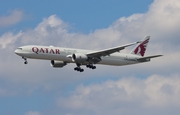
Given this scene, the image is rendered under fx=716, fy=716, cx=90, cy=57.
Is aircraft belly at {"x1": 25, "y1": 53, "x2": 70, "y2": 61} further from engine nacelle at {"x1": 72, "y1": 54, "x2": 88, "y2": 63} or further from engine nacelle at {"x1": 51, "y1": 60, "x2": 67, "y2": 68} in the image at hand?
engine nacelle at {"x1": 51, "y1": 60, "x2": 67, "y2": 68}

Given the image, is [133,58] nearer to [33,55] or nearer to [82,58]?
[82,58]

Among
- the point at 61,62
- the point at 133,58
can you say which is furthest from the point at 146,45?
the point at 61,62

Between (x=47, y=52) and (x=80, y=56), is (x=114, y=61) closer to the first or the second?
(x=80, y=56)

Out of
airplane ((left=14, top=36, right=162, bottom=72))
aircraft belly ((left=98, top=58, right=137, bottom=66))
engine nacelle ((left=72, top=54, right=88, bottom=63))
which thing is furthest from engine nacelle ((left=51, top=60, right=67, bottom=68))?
aircraft belly ((left=98, top=58, right=137, bottom=66))

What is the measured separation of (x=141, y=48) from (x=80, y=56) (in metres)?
18.6

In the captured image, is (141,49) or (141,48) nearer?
(141,49)

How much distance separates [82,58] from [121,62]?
929cm

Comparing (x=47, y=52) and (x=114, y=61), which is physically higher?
(x=47, y=52)

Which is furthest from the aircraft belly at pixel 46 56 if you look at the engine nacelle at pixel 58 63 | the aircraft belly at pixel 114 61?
the aircraft belly at pixel 114 61

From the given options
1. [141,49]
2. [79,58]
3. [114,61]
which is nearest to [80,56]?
[79,58]

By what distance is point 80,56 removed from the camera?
134 metres

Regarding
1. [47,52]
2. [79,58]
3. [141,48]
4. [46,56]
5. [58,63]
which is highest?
[141,48]

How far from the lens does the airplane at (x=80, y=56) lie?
13050 cm

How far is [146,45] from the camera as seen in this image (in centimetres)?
14975
